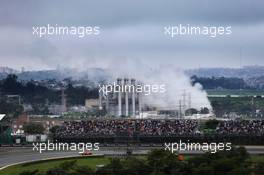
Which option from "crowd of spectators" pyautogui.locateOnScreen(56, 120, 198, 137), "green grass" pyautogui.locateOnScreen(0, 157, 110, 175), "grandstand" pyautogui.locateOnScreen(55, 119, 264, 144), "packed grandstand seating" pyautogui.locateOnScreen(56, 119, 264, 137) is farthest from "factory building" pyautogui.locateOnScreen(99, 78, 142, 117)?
"crowd of spectators" pyautogui.locateOnScreen(56, 120, 198, 137)

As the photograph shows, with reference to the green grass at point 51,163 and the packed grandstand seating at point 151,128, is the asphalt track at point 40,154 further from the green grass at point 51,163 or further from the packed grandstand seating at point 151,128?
the packed grandstand seating at point 151,128

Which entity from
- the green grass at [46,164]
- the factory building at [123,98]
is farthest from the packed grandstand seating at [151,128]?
the factory building at [123,98]

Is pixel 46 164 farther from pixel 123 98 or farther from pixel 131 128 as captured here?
pixel 123 98

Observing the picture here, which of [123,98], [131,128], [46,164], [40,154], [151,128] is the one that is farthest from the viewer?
[40,154]

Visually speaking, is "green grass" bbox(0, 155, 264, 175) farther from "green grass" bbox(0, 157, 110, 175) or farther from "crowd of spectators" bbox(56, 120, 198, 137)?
"crowd of spectators" bbox(56, 120, 198, 137)

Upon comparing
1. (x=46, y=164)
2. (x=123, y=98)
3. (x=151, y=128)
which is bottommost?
(x=46, y=164)

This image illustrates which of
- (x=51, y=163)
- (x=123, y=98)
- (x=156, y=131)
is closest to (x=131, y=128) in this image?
(x=156, y=131)
